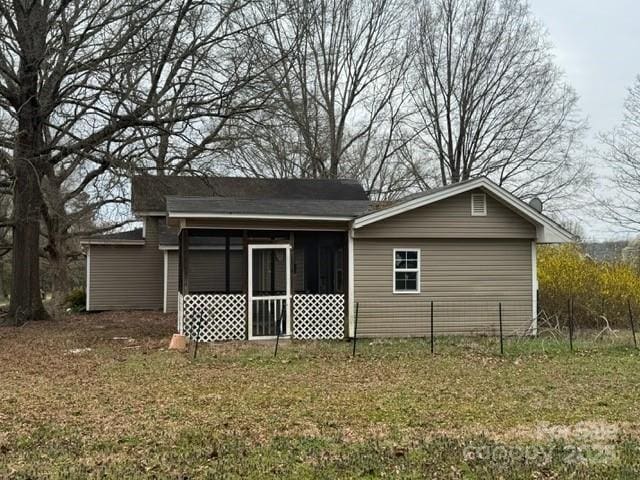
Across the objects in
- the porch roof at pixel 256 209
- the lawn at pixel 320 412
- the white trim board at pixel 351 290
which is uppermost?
the porch roof at pixel 256 209

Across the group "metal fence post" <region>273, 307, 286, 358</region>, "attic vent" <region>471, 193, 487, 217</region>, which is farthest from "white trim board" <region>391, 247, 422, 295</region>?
"metal fence post" <region>273, 307, 286, 358</region>

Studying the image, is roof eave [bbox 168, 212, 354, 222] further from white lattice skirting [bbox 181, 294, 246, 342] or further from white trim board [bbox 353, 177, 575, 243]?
white lattice skirting [bbox 181, 294, 246, 342]

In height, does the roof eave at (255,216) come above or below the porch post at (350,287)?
above

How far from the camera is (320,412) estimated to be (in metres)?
6.91

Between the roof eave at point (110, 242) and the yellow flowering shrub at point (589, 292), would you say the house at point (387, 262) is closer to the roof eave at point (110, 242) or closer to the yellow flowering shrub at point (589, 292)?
the yellow flowering shrub at point (589, 292)

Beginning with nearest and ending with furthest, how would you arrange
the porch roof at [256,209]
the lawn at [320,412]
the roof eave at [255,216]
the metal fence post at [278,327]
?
the lawn at [320,412] → the metal fence post at [278,327] → the roof eave at [255,216] → the porch roof at [256,209]

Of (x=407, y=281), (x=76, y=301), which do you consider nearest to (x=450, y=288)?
(x=407, y=281)

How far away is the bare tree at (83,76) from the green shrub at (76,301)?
6.02 m

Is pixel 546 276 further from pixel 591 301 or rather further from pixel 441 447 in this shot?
pixel 441 447

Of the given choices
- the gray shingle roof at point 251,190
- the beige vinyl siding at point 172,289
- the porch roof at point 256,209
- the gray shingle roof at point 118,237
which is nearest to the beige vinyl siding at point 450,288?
the porch roof at point 256,209

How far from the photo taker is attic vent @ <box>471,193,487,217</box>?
14.5 metres

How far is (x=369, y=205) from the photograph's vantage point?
52.7 feet

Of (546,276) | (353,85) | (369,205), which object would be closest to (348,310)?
(369,205)

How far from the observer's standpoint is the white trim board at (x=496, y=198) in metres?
13.9
